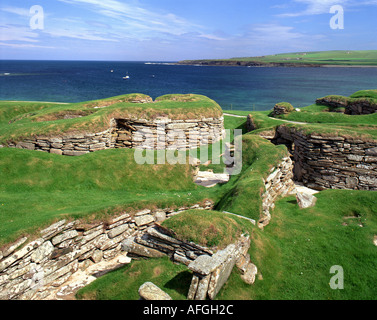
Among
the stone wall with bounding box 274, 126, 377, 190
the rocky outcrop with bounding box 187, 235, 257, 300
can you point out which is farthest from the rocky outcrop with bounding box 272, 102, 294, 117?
the rocky outcrop with bounding box 187, 235, 257, 300

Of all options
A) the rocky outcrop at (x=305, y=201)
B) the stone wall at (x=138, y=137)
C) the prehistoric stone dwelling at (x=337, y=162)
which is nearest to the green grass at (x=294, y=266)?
the rocky outcrop at (x=305, y=201)

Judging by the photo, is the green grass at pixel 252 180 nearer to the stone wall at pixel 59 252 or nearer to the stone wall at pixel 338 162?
the stone wall at pixel 59 252

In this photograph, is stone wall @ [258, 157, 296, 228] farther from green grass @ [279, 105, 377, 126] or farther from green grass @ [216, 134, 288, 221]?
green grass @ [279, 105, 377, 126]

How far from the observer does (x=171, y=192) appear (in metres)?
16.1

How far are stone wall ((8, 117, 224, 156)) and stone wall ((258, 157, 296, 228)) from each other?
10965 millimetres

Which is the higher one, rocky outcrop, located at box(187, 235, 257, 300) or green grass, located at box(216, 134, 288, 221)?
green grass, located at box(216, 134, 288, 221)

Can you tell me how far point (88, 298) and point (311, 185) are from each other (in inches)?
736

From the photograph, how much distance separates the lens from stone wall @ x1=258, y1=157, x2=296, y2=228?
532 inches

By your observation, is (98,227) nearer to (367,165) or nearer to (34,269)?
(34,269)

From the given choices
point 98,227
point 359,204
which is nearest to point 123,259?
point 98,227

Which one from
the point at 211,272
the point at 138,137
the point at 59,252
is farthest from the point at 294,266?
the point at 138,137

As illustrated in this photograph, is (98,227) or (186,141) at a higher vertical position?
(186,141)
